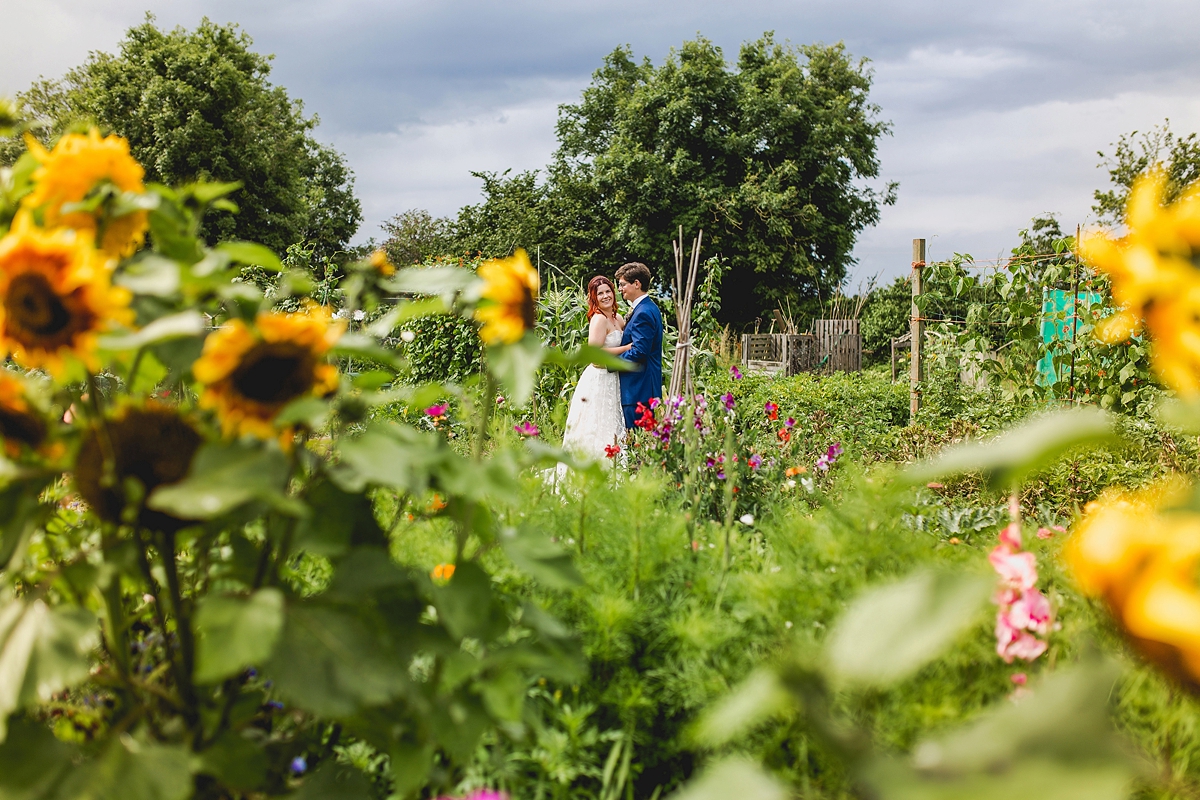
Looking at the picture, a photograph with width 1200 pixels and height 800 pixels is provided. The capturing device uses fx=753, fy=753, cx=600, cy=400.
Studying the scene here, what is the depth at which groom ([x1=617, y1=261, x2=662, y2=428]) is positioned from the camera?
5.27 m

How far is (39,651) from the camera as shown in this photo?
800 millimetres

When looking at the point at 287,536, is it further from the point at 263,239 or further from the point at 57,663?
the point at 263,239

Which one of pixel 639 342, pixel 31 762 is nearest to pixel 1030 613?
pixel 31 762

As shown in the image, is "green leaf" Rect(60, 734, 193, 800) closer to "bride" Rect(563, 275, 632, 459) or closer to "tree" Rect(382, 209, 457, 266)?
"bride" Rect(563, 275, 632, 459)

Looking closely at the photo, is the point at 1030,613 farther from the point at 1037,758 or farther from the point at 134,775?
the point at 134,775

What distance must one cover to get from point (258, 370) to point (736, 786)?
2.15 feet

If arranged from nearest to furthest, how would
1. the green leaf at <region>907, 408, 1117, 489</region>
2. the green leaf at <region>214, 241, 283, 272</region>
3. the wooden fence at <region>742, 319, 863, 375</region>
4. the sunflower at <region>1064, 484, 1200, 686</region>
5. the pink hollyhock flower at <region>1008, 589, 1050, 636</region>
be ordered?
1. the sunflower at <region>1064, 484, 1200, 686</region>
2. the green leaf at <region>907, 408, 1117, 489</region>
3. the green leaf at <region>214, 241, 283, 272</region>
4. the pink hollyhock flower at <region>1008, 589, 1050, 636</region>
5. the wooden fence at <region>742, 319, 863, 375</region>

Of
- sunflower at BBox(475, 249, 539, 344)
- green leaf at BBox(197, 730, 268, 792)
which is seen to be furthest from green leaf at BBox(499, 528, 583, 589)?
green leaf at BBox(197, 730, 268, 792)

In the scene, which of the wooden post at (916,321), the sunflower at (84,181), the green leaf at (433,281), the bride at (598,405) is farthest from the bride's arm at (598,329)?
the sunflower at (84,181)

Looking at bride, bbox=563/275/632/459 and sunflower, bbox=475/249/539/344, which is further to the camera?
bride, bbox=563/275/632/459

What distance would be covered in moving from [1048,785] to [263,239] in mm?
29542

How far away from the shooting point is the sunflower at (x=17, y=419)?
33.9 inches

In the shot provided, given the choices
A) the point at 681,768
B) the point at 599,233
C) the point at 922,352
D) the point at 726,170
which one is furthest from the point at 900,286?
the point at 681,768

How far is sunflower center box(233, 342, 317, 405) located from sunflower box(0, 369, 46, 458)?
0.84ft
